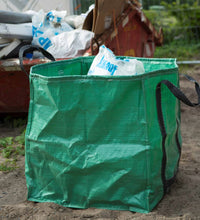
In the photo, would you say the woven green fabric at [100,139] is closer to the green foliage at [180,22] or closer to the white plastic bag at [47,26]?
the white plastic bag at [47,26]

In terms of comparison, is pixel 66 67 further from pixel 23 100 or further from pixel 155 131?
pixel 23 100

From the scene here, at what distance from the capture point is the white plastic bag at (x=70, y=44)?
3.32 meters

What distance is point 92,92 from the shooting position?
5.96 feet


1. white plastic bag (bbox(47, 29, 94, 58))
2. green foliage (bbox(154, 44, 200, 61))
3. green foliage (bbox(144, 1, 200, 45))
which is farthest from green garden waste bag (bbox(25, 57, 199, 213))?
green foliage (bbox(144, 1, 200, 45))

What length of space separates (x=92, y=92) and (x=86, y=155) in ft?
1.12

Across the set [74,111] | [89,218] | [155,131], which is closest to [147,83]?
[155,131]

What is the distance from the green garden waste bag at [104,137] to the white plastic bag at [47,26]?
1598 mm

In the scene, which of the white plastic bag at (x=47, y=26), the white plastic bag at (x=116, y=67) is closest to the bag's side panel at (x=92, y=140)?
the white plastic bag at (x=116, y=67)

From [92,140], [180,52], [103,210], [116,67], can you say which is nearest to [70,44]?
[116,67]

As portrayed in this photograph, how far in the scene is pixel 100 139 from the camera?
185 cm

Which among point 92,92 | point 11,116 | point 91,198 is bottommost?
point 11,116

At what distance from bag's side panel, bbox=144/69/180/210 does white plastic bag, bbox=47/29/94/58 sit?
1.46 meters

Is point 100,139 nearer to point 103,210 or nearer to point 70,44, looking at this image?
point 103,210

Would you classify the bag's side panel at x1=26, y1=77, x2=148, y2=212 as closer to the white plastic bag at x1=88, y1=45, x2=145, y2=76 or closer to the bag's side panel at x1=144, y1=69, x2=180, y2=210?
the bag's side panel at x1=144, y1=69, x2=180, y2=210
